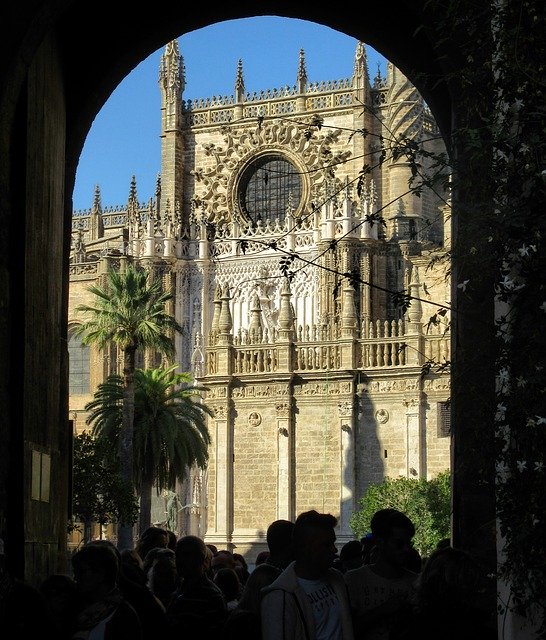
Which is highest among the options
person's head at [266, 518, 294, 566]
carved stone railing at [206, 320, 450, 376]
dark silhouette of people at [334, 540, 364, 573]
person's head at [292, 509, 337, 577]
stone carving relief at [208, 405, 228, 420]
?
carved stone railing at [206, 320, 450, 376]

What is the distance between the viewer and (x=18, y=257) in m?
9.48

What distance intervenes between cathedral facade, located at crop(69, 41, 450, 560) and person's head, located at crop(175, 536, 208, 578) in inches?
1062

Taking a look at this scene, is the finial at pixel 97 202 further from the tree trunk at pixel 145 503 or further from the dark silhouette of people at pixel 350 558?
the dark silhouette of people at pixel 350 558

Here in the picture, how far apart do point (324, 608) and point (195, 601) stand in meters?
1.76

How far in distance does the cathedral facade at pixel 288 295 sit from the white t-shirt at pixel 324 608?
28517 mm

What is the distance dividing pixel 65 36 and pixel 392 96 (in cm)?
4862

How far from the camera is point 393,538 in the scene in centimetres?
714

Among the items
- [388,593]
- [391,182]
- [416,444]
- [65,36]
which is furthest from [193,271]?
[388,593]

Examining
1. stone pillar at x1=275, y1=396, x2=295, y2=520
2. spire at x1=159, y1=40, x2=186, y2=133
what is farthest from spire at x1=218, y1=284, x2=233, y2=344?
spire at x1=159, y1=40, x2=186, y2=133

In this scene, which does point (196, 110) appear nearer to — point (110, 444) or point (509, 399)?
point (110, 444)

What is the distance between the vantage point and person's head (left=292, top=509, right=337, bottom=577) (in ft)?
20.4

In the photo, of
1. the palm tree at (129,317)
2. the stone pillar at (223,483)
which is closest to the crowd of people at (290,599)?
the palm tree at (129,317)

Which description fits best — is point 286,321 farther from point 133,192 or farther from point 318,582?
point 318,582

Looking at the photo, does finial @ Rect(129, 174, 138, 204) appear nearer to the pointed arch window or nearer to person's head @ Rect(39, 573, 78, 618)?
the pointed arch window
